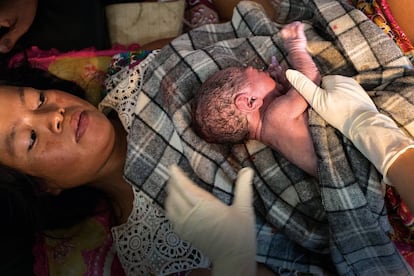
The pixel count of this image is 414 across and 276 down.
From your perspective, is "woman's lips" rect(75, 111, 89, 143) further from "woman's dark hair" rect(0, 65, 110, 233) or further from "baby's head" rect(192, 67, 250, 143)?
"baby's head" rect(192, 67, 250, 143)

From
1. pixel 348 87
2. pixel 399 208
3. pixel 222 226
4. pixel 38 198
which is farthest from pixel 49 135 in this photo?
pixel 399 208

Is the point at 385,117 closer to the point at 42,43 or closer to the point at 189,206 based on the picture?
the point at 189,206

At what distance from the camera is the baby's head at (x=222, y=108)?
4.21 feet

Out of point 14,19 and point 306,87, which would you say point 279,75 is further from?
point 14,19

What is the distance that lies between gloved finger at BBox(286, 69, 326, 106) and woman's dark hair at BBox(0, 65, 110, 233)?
816mm

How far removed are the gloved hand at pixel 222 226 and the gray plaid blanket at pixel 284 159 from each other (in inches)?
5.9

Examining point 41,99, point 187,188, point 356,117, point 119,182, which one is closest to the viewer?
point 356,117

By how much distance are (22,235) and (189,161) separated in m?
0.61

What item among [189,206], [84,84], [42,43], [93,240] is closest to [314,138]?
[189,206]

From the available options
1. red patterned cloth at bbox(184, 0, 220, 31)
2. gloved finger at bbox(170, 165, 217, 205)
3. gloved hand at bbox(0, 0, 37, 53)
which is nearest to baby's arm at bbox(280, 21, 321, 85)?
gloved finger at bbox(170, 165, 217, 205)

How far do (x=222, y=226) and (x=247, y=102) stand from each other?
1.20ft

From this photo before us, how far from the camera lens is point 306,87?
1.22 metres

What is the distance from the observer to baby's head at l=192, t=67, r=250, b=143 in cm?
128

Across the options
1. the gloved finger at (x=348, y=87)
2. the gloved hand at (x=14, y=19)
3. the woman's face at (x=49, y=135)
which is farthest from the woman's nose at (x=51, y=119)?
the gloved finger at (x=348, y=87)
